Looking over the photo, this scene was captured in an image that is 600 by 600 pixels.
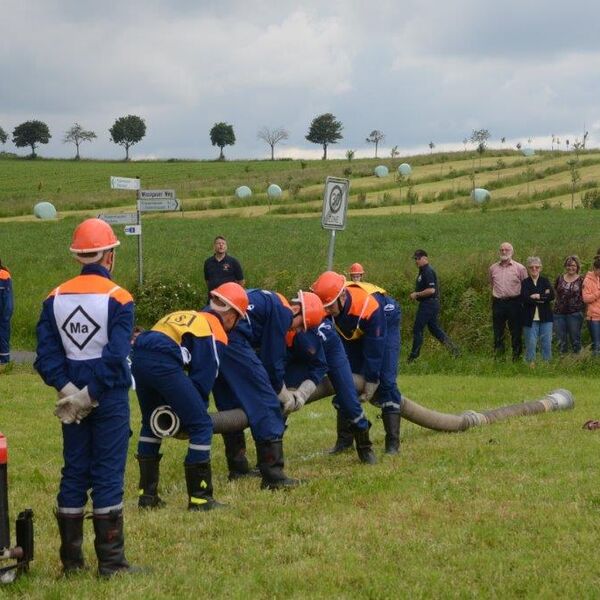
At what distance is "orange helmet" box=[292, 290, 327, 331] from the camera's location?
9.00 meters

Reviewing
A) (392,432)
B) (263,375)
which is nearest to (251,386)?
(263,375)

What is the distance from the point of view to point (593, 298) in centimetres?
1703

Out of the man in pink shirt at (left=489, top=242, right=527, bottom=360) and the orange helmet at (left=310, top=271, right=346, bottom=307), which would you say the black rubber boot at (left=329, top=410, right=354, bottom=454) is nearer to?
the orange helmet at (left=310, top=271, right=346, bottom=307)

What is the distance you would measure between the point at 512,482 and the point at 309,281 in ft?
48.8

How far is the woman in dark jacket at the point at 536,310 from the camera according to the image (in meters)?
17.3

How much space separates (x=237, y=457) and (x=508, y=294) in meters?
9.39

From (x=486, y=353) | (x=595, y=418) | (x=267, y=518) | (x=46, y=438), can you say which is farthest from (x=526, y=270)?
(x=267, y=518)

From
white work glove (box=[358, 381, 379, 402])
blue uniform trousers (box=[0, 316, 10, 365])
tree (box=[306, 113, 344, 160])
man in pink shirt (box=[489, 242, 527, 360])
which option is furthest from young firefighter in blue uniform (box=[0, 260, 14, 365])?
tree (box=[306, 113, 344, 160])

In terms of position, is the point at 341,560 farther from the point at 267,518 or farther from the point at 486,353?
the point at 486,353

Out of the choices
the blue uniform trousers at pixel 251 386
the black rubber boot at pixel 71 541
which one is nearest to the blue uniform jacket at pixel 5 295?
the blue uniform trousers at pixel 251 386

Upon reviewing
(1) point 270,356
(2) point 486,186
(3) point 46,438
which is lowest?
(3) point 46,438

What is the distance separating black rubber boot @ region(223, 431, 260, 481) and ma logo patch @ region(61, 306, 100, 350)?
12.1 ft

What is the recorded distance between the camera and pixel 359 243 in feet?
103

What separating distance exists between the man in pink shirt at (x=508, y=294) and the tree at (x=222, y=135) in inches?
4832
